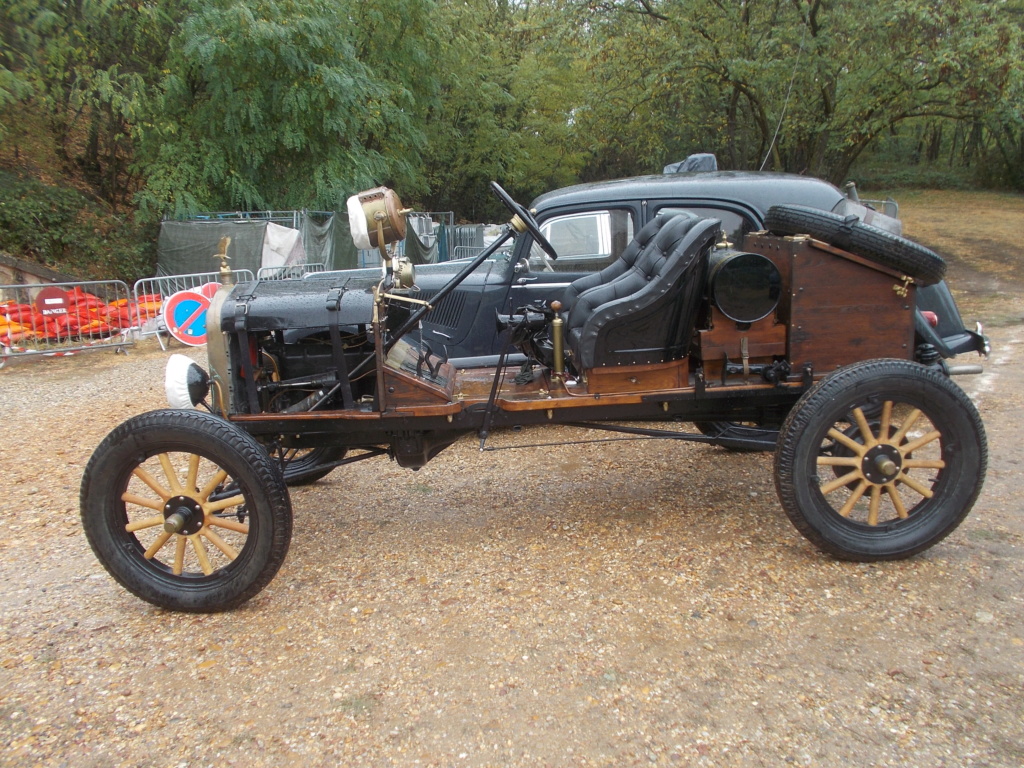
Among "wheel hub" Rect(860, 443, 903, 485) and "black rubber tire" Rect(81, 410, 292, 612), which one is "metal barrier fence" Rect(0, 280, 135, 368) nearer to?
"black rubber tire" Rect(81, 410, 292, 612)

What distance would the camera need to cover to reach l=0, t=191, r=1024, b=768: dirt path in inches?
95.9

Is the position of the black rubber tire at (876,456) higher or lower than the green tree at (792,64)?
lower

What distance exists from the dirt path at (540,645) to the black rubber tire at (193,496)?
6.3 inches

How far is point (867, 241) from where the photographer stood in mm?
3295

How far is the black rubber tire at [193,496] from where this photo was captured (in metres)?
3.03

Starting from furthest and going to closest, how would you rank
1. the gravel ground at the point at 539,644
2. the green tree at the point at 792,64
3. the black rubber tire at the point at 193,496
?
the green tree at the point at 792,64, the black rubber tire at the point at 193,496, the gravel ground at the point at 539,644

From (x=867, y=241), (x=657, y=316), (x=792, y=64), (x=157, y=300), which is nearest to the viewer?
(x=867, y=241)


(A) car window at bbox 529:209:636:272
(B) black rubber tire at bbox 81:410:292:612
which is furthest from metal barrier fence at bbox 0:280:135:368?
(B) black rubber tire at bbox 81:410:292:612

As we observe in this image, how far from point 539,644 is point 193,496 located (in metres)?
1.59

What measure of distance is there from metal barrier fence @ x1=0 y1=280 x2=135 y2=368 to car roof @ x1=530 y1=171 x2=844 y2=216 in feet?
23.6

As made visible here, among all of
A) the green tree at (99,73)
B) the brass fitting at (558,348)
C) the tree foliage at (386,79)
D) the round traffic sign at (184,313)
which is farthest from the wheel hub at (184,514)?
the green tree at (99,73)

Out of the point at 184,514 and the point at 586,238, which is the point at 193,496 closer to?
the point at 184,514

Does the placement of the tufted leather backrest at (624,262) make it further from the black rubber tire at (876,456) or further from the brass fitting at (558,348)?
the black rubber tire at (876,456)

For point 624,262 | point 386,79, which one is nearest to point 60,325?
point 624,262
